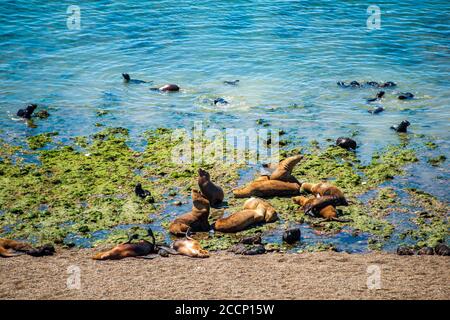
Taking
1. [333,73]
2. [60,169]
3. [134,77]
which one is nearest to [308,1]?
[333,73]

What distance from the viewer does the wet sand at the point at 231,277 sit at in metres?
8.54

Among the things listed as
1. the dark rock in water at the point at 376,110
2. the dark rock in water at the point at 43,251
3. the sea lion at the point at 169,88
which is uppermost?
the sea lion at the point at 169,88

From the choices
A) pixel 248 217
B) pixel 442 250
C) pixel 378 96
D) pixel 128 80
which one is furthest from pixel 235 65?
pixel 442 250

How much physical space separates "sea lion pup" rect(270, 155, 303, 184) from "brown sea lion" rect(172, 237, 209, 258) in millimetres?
2647

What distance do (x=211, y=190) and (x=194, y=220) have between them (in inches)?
40.9

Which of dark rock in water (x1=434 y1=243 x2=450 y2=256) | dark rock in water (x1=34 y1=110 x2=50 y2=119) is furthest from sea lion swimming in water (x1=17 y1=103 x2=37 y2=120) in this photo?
dark rock in water (x1=434 y1=243 x2=450 y2=256)

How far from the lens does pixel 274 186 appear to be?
12.0m

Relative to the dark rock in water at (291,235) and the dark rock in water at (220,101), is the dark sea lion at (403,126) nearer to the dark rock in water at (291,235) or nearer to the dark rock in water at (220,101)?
the dark rock in water at (220,101)

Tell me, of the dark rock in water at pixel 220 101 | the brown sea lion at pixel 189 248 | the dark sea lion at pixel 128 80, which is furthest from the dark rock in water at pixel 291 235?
the dark sea lion at pixel 128 80

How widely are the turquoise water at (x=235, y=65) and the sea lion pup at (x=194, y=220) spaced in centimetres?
439

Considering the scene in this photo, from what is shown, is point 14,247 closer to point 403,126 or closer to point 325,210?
point 325,210

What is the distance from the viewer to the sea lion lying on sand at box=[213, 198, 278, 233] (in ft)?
35.2

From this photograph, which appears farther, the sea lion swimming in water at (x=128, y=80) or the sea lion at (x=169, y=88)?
the sea lion swimming in water at (x=128, y=80)
